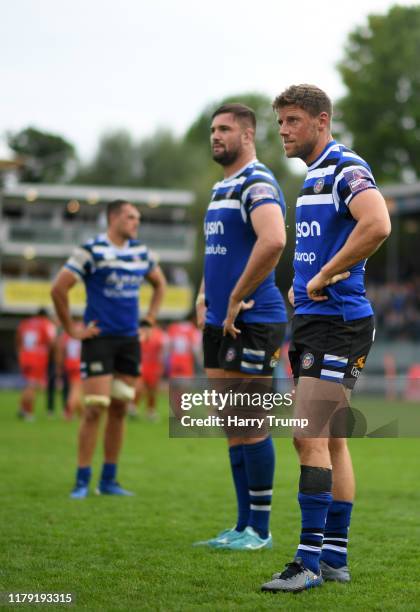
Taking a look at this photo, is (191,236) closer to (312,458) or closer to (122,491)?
(122,491)

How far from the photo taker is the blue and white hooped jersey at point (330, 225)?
5.19 meters

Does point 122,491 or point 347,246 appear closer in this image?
point 347,246

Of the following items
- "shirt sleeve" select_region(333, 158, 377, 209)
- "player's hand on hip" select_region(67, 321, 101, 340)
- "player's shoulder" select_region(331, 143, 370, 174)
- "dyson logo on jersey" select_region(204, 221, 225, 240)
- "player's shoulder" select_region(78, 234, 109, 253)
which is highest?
"player's shoulder" select_region(331, 143, 370, 174)

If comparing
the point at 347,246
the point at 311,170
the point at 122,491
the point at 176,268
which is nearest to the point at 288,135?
the point at 311,170

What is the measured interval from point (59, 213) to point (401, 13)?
2356cm

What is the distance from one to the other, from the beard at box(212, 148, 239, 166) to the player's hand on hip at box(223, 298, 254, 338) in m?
0.94

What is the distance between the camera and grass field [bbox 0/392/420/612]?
4.96 meters

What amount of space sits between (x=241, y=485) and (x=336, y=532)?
1.42m

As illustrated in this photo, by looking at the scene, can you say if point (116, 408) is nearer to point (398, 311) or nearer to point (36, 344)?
point (36, 344)

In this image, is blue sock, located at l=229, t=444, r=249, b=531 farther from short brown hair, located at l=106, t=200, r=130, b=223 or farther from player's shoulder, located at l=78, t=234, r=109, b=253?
short brown hair, located at l=106, t=200, r=130, b=223

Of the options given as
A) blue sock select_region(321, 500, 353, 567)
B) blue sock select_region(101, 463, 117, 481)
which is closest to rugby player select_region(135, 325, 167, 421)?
blue sock select_region(101, 463, 117, 481)

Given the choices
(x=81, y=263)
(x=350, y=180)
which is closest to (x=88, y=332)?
(x=81, y=263)

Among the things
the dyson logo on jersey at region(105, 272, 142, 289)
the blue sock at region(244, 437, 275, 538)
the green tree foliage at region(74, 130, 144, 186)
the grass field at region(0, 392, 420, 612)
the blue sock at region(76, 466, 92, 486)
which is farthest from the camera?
the green tree foliage at region(74, 130, 144, 186)

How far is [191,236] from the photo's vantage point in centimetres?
5984
